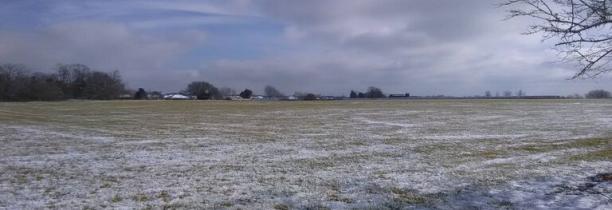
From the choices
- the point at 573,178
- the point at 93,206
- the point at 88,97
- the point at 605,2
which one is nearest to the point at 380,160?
the point at 573,178

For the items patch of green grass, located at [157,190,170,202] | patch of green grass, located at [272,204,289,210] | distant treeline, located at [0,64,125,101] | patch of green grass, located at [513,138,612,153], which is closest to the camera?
patch of green grass, located at [272,204,289,210]

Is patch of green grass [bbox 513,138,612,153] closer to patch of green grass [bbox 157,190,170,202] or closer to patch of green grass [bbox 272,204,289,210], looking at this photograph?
patch of green grass [bbox 272,204,289,210]

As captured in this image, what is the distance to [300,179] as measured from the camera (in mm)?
12867

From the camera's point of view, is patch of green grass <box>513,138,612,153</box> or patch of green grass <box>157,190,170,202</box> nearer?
patch of green grass <box>157,190,170,202</box>

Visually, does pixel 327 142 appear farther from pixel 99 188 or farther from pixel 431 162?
pixel 99 188

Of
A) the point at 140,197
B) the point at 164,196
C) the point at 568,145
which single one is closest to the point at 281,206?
the point at 164,196

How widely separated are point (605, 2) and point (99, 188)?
11.2 m

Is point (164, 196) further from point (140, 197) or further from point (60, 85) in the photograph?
point (60, 85)

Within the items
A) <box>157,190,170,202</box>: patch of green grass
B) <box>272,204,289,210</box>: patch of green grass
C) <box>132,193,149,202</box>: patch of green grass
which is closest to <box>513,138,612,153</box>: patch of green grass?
<box>272,204,289,210</box>: patch of green grass

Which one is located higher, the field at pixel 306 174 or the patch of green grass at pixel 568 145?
the patch of green grass at pixel 568 145

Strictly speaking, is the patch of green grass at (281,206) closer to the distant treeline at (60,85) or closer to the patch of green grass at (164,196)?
the patch of green grass at (164,196)

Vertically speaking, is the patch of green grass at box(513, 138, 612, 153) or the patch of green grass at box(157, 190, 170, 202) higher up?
the patch of green grass at box(513, 138, 612, 153)

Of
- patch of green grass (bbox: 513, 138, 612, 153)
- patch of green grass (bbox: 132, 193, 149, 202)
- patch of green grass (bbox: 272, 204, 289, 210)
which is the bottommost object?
patch of green grass (bbox: 272, 204, 289, 210)

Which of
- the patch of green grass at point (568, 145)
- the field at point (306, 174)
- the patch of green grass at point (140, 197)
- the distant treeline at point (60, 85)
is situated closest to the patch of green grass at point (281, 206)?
the field at point (306, 174)
